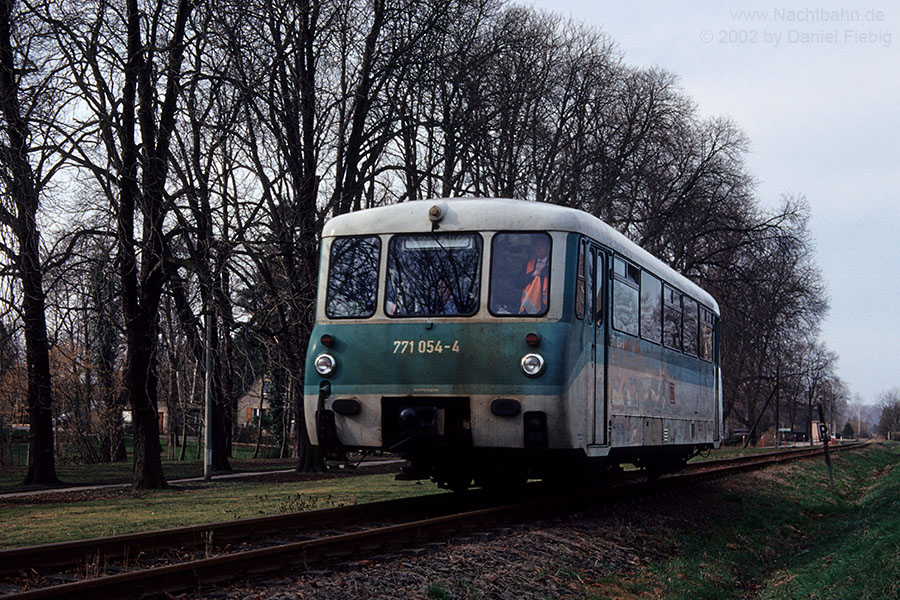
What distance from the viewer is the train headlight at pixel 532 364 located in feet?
37.4

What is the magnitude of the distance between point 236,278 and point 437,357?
49.3 ft

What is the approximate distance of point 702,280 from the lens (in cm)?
4231

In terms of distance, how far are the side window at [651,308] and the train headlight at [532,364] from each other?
3.89 m

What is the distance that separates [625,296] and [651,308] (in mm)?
1699

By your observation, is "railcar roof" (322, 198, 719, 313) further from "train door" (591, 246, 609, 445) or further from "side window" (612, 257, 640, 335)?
"side window" (612, 257, 640, 335)

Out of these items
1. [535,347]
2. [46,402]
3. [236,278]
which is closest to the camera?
[535,347]

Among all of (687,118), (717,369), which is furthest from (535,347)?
(687,118)

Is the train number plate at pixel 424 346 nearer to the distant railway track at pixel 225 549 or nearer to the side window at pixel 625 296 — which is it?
Answer: the distant railway track at pixel 225 549

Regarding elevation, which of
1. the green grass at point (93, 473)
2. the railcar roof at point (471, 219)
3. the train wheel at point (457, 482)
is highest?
the railcar roof at point (471, 219)

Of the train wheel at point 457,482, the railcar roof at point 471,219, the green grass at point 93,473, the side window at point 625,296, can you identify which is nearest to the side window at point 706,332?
the side window at point 625,296

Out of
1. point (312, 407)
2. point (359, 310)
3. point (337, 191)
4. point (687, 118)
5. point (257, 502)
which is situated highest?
point (687, 118)

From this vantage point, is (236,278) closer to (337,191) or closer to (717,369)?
(337,191)

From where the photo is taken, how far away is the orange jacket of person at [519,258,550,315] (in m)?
11.7

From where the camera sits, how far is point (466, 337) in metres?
11.7
